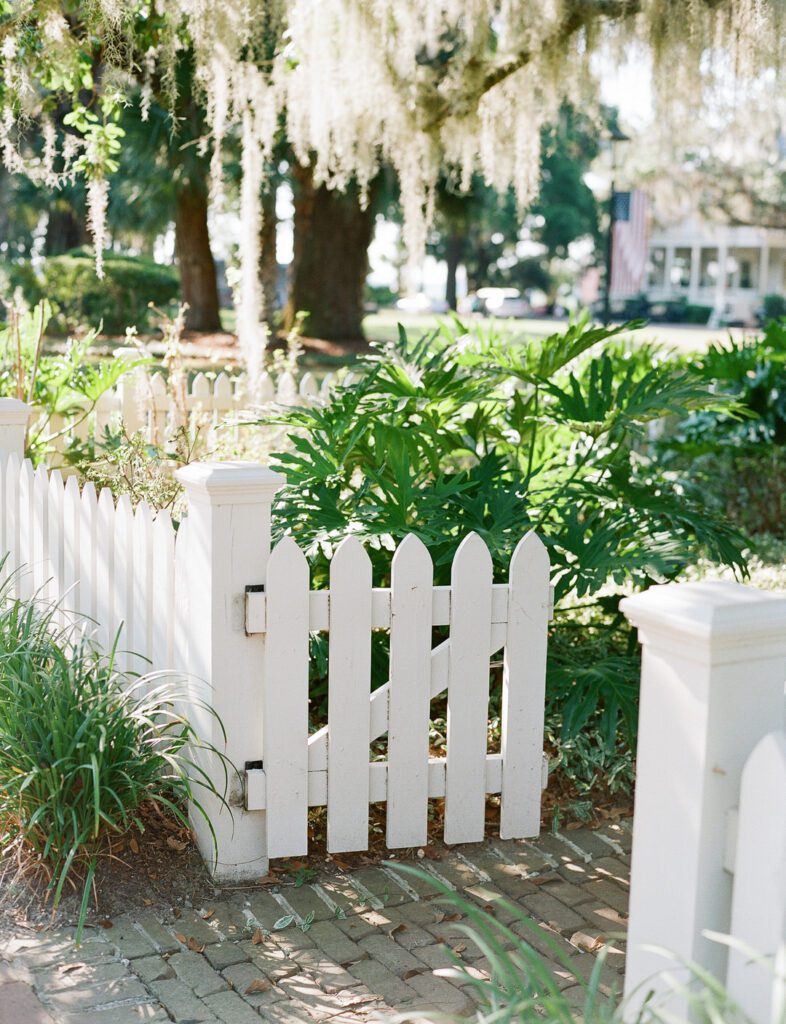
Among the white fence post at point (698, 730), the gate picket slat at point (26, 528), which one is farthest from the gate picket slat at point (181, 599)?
the white fence post at point (698, 730)

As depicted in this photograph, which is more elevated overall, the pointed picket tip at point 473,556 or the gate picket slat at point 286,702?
the pointed picket tip at point 473,556

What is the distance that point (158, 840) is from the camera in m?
3.13

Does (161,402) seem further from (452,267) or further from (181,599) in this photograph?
(452,267)

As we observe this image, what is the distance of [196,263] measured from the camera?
1758 cm

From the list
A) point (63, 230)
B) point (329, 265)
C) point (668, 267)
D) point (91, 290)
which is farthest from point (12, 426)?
point (668, 267)

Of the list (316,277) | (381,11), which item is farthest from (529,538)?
(316,277)

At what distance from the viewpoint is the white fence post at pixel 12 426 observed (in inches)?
178

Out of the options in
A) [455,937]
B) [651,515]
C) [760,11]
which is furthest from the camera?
[760,11]

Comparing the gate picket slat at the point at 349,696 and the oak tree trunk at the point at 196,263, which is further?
the oak tree trunk at the point at 196,263

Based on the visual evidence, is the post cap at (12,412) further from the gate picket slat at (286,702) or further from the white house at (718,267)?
the white house at (718,267)

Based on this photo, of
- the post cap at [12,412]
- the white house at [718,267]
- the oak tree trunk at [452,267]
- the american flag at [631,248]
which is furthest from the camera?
the white house at [718,267]

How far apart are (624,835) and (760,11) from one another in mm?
4319

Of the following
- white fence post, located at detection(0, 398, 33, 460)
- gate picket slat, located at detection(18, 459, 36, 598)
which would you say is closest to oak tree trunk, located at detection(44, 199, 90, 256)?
white fence post, located at detection(0, 398, 33, 460)

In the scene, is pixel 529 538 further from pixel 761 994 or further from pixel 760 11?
pixel 760 11
